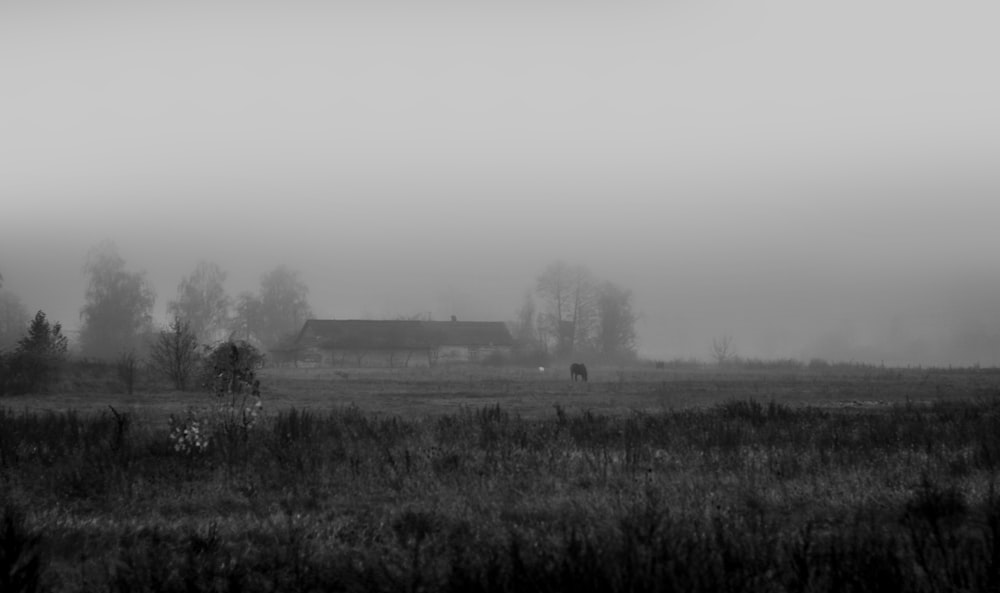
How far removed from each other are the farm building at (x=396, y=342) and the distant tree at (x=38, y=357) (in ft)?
157

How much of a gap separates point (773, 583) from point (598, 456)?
17.0ft

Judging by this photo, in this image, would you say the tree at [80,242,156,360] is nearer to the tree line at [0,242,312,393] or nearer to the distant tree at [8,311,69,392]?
the tree line at [0,242,312,393]

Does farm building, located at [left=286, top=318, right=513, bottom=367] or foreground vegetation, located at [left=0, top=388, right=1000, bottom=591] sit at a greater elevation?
farm building, located at [left=286, top=318, right=513, bottom=367]

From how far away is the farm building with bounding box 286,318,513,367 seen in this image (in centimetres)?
8625

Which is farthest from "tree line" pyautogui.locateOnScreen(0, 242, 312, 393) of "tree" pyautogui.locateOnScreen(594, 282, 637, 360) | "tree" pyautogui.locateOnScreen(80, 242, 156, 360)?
"tree" pyautogui.locateOnScreen(594, 282, 637, 360)

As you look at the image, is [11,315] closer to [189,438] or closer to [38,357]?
[38,357]

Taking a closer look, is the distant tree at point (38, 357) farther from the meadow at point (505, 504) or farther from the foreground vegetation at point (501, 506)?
the foreground vegetation at point (501, 506)

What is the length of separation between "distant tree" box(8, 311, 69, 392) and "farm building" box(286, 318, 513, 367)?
47845mm

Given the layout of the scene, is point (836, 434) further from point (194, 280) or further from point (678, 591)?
point (194, 280)

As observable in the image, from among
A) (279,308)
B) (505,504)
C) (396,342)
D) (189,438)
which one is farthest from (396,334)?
(505,504)

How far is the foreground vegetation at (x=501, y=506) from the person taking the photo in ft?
18.5

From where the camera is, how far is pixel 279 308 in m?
108

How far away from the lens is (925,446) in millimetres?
11898

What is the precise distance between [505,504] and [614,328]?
89.5 m
